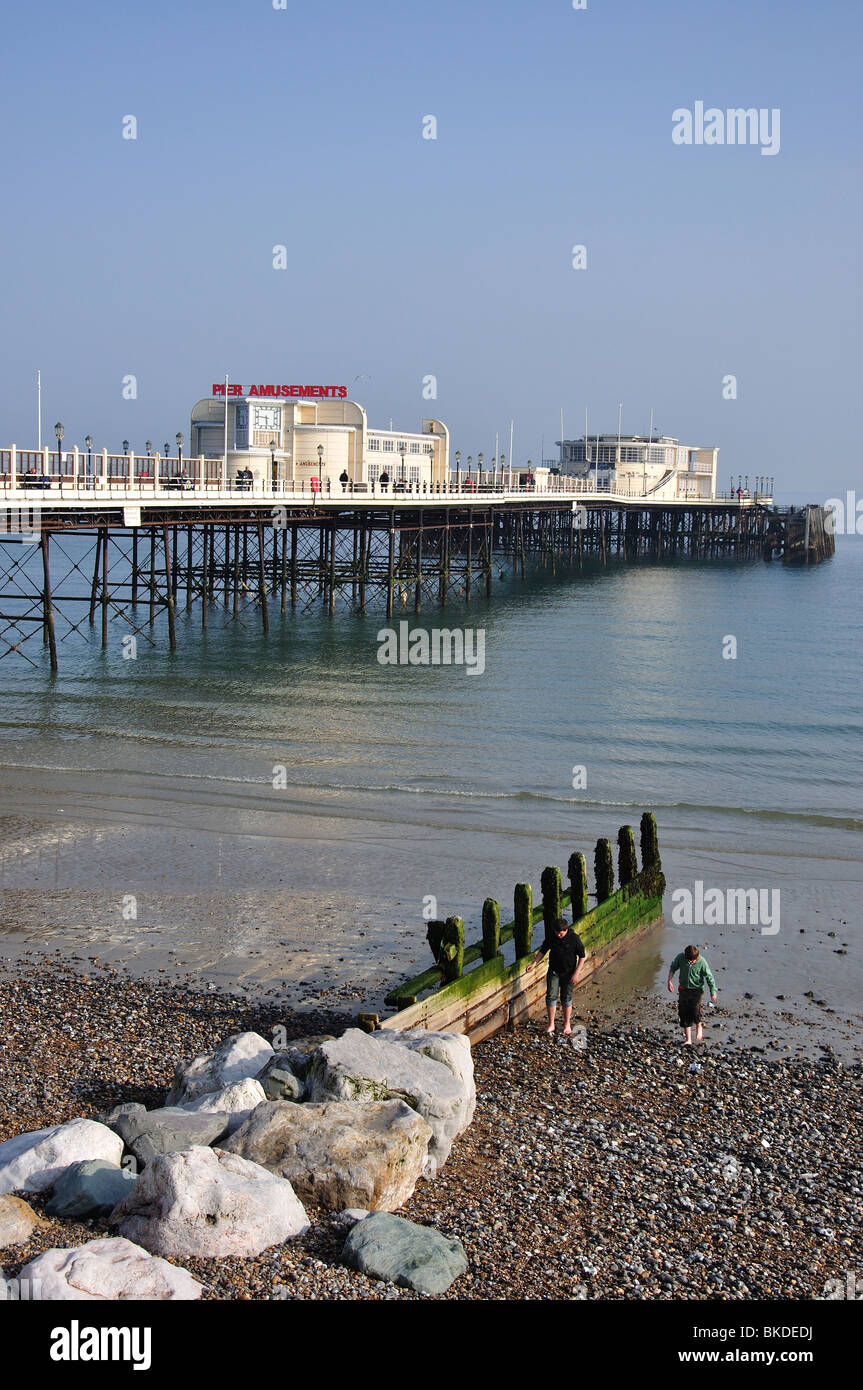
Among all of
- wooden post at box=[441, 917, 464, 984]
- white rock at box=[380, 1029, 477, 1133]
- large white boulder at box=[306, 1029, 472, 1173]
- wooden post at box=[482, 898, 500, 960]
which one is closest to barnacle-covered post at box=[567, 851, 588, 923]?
wooden post at box=[482, 898, 500, 960]

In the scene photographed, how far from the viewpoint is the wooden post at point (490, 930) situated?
1334 cm

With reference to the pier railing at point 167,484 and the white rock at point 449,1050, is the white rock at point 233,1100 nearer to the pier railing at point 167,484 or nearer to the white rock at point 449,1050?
the white rock at point 449,1050

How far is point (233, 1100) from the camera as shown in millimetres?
9859

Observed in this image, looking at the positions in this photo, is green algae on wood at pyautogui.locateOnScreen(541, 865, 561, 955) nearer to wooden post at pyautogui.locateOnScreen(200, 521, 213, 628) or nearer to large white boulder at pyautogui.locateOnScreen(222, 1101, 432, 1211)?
large white boulder at pyautogui.locateOnScreen(222, 1101, 432, 1211)

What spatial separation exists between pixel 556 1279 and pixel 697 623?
162 feet

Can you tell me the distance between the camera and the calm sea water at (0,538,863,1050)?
15.9 metres

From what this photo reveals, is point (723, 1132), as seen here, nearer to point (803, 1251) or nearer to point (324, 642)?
point (803, 1251)

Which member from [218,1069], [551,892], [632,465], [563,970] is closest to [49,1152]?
[218,1069]

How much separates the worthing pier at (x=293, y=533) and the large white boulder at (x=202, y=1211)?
71.8 feet

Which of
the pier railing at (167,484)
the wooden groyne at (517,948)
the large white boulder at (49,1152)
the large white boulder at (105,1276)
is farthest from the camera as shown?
the pier railing at (167,484)

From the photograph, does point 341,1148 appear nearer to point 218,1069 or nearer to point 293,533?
point 218,1069

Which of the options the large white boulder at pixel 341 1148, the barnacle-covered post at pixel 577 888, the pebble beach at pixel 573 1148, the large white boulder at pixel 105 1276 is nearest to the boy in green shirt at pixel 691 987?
the pebble beach at pixel 573 1148

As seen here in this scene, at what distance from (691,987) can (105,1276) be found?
692 cm
